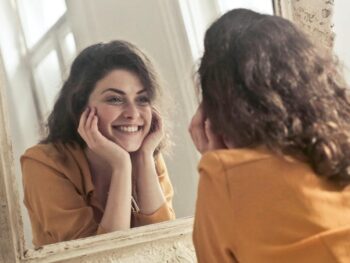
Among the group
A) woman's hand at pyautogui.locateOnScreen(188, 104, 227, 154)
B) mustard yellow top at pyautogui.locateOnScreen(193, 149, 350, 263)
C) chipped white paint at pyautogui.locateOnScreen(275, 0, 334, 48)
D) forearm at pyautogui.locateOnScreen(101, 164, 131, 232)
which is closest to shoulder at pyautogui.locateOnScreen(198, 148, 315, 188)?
mustard yellow top at pyautogui.locateOnScreen(193, 149, 350, 263)

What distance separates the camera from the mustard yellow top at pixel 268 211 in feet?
1.95

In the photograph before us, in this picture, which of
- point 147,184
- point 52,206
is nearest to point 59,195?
point 52,206

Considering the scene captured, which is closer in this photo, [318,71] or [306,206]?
[306,206]

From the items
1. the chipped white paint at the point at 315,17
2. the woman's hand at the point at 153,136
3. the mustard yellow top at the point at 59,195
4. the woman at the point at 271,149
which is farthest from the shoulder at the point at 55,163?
the chipped white paint at the point at 315,17

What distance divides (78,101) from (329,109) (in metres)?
0.39

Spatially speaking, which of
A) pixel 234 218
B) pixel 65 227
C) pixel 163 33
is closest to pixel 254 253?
pixel 234 218

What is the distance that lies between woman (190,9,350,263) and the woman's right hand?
18 centimetres

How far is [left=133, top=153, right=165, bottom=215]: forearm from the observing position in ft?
2.84

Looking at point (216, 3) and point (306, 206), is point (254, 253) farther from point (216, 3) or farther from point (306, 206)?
point (216, 3)

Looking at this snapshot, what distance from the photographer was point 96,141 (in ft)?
2.72

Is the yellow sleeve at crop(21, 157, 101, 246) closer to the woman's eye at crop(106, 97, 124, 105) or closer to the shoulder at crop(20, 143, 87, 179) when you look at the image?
the shoulder at crop(20, 143, 87, 179)

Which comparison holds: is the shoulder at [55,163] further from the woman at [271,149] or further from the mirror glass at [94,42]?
the woman at [271,149]

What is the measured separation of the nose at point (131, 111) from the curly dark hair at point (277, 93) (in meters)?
0.16

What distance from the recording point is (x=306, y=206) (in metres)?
0.60
